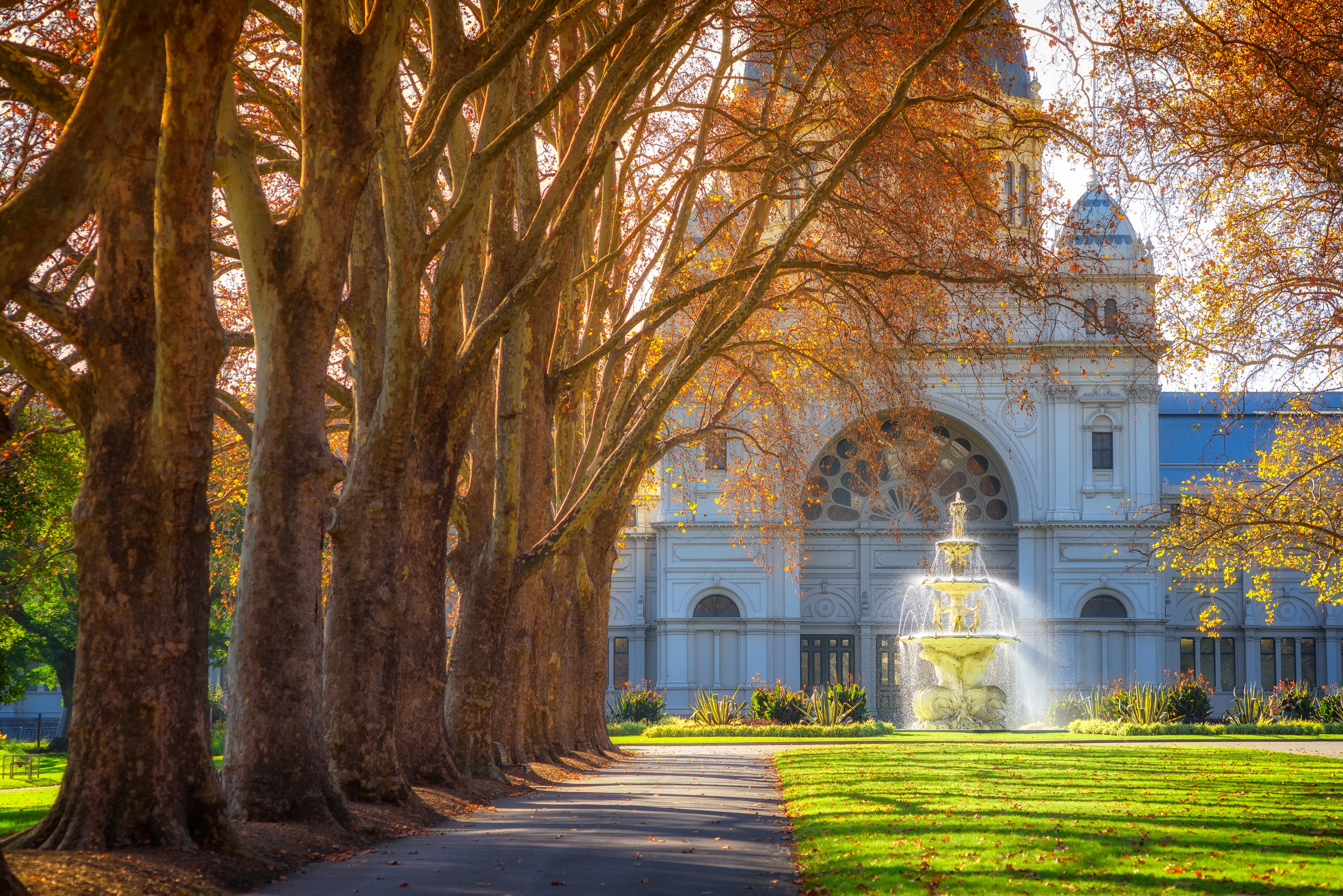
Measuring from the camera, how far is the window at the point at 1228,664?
53500mm

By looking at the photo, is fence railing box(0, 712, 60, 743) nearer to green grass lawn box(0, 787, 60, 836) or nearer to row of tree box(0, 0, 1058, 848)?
green grass lawn box(0, 787, 60, 836)

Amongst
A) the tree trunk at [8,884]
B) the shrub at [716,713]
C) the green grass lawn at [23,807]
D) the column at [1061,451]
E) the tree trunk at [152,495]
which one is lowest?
the shrub at [716,713]

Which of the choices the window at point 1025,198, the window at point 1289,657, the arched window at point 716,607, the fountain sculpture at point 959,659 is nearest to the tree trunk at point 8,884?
the window at point 1025,198

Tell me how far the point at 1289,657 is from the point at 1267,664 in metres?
0.88

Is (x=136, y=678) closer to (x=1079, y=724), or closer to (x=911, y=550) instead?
(x=1079, y=724)

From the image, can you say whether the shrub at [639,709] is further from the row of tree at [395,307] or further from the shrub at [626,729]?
the row of tree at [395,307]

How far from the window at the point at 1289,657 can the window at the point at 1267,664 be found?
0.35 m

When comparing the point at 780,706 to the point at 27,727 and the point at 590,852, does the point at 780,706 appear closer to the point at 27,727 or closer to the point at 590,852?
the point at 590,852

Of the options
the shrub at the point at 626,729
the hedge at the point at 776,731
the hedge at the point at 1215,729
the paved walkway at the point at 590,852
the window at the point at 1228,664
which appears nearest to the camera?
the paved walkway at the point at 590,852

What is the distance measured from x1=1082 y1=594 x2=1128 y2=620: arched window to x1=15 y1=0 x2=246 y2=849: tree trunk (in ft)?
154

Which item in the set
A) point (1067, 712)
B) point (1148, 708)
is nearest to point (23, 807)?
point (1148, 708)

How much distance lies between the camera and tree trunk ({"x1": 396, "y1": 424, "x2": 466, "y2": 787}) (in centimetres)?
1316

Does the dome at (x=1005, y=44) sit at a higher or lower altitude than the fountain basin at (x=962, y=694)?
higher

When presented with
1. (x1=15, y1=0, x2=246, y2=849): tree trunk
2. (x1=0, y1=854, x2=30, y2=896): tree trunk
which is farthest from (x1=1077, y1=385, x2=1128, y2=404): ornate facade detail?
(x1=0, y1=854, x2=30, y2=896): tree trunk
